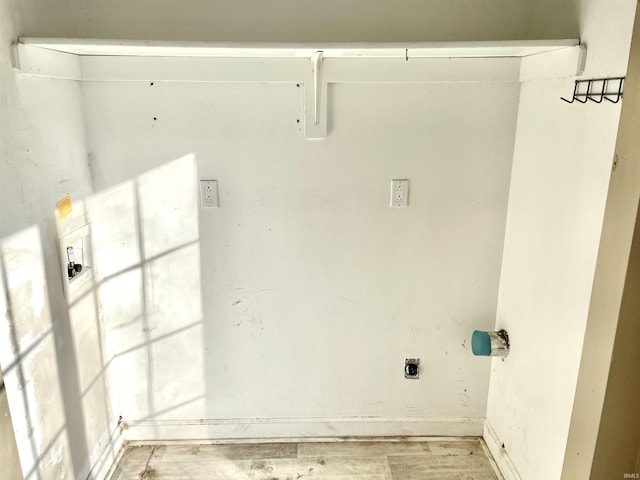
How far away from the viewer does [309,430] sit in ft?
7.48

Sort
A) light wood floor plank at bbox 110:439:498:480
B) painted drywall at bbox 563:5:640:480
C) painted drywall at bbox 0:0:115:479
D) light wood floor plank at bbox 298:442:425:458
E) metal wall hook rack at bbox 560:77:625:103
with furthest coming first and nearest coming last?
light wood floor plank at bbox 298:442:425:458 → light wood floor plank at bbox 110:439:498:480 → painted drywall at bbox 0:0:115:479 → metal wall hook rack at bbox 560:77:625:103 → painted drywall at bbox 563:5:640:480

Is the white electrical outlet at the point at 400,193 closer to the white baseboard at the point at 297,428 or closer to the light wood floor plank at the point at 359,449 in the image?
the white baseboard at the point at 297,428

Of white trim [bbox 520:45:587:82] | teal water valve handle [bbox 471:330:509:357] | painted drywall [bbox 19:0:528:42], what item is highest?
painted drywall [bbox 19:0:528:42]

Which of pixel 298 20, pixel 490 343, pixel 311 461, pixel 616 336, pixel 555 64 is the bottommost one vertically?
pixel 311 461

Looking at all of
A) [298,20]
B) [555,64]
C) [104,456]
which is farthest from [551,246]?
[104,456]

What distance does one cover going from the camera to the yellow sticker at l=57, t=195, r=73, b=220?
1684 millimetres

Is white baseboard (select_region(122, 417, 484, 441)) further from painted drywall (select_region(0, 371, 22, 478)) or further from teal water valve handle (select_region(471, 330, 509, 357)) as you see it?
painted drywall (select_region(0, 371, 22, 478))

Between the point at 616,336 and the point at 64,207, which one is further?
the point at 64,207

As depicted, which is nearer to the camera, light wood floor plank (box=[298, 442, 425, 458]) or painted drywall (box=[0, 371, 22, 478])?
painted drywall (box=[0, 371, 22, 478])

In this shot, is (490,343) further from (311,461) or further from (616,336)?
(311,461)

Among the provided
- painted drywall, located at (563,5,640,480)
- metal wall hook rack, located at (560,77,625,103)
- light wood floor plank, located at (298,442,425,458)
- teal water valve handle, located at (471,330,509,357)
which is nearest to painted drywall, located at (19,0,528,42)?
metal wall hook rack, located at (560,77,625,103)

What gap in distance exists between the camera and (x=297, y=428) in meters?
2.28

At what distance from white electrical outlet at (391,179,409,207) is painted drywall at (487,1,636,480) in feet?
1.45

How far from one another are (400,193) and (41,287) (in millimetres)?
1384
